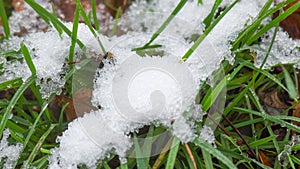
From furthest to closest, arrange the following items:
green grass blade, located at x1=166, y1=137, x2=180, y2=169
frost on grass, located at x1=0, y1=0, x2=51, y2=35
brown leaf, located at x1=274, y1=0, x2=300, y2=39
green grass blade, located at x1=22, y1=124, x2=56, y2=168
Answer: frost on grass, located at x1=0, y1=0, x2=51, y2=35 < brown leaf, located at x1=274, y1=0, x2=300, y2=39 < green grass blade, located at x1=22, y1=124, x2=56, y2=168 < green grass blade, located at x1=166, y1=137, x2=180, y2=169

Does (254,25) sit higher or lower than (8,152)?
higher

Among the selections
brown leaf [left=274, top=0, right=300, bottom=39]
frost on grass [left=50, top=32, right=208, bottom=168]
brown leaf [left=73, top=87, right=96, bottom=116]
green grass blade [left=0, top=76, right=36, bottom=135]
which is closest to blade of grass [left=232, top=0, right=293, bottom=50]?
frost on grass [left=50, top=32, right=208, bottom=168]

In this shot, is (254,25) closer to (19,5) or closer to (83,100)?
(83,100)

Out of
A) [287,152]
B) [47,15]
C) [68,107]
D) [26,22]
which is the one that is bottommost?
[287,152]

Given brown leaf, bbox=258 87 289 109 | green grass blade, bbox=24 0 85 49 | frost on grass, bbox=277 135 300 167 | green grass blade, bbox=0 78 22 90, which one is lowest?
frost on grass, bbox=277 135 300 167

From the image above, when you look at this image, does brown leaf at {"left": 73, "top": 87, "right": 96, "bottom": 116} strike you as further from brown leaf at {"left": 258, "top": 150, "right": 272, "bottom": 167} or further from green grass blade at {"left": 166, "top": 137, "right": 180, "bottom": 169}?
brown leaf at {"left": 258, "top": 150, "right": 272, "bottom": 167}

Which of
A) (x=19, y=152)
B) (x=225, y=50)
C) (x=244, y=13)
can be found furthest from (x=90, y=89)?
(x=244, y=13)

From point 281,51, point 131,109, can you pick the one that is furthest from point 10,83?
point 281,51
